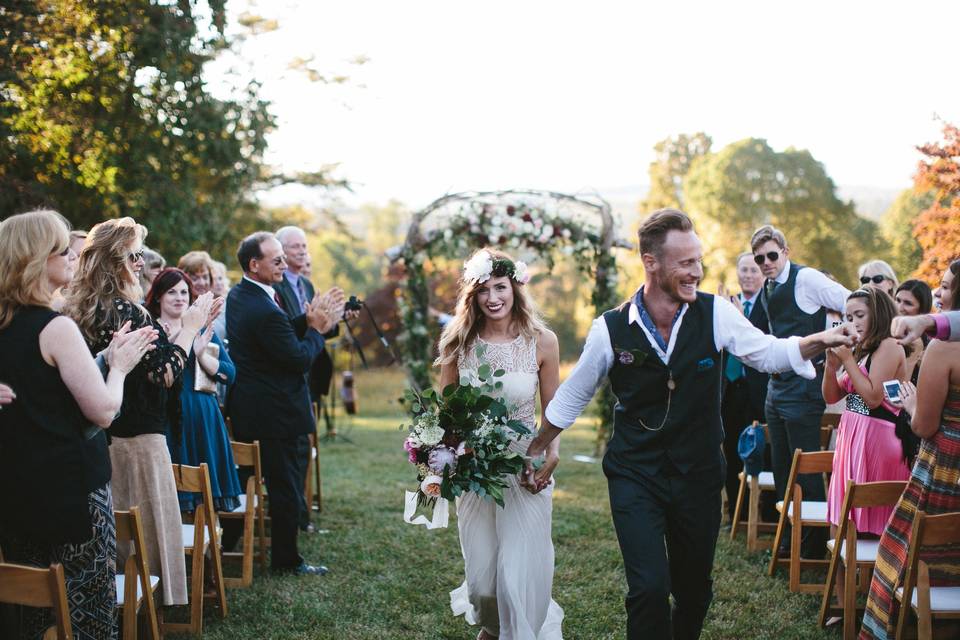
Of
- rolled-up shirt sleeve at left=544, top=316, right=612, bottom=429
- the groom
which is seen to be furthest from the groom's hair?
rolled-up shirt sleeve at left=544, top=316, right=612, bottom=429

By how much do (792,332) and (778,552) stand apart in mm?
1814

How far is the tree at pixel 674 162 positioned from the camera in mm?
29016

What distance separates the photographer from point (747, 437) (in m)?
6.85

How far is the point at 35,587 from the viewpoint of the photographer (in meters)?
3.04

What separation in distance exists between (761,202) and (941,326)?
2332 cm

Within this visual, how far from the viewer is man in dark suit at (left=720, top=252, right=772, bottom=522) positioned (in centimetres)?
756

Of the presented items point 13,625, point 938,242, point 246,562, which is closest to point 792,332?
point 938,242

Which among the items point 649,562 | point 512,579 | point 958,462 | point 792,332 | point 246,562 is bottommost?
point 246,562

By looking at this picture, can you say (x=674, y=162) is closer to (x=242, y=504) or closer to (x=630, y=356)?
(x=242, y=504)

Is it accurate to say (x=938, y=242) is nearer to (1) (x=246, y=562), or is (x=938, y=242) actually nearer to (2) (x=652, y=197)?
(1) (x=246, y=562)

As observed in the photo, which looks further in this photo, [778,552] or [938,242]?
[938,242]

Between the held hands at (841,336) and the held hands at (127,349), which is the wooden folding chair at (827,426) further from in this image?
the held hands at (127,349)

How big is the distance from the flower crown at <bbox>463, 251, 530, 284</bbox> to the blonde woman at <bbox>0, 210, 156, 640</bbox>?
2004 millimetres

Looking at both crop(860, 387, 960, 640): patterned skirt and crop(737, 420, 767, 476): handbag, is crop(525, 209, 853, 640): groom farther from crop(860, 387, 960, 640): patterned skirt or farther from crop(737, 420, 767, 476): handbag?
crop(737, 420, 767, 476): handbag
